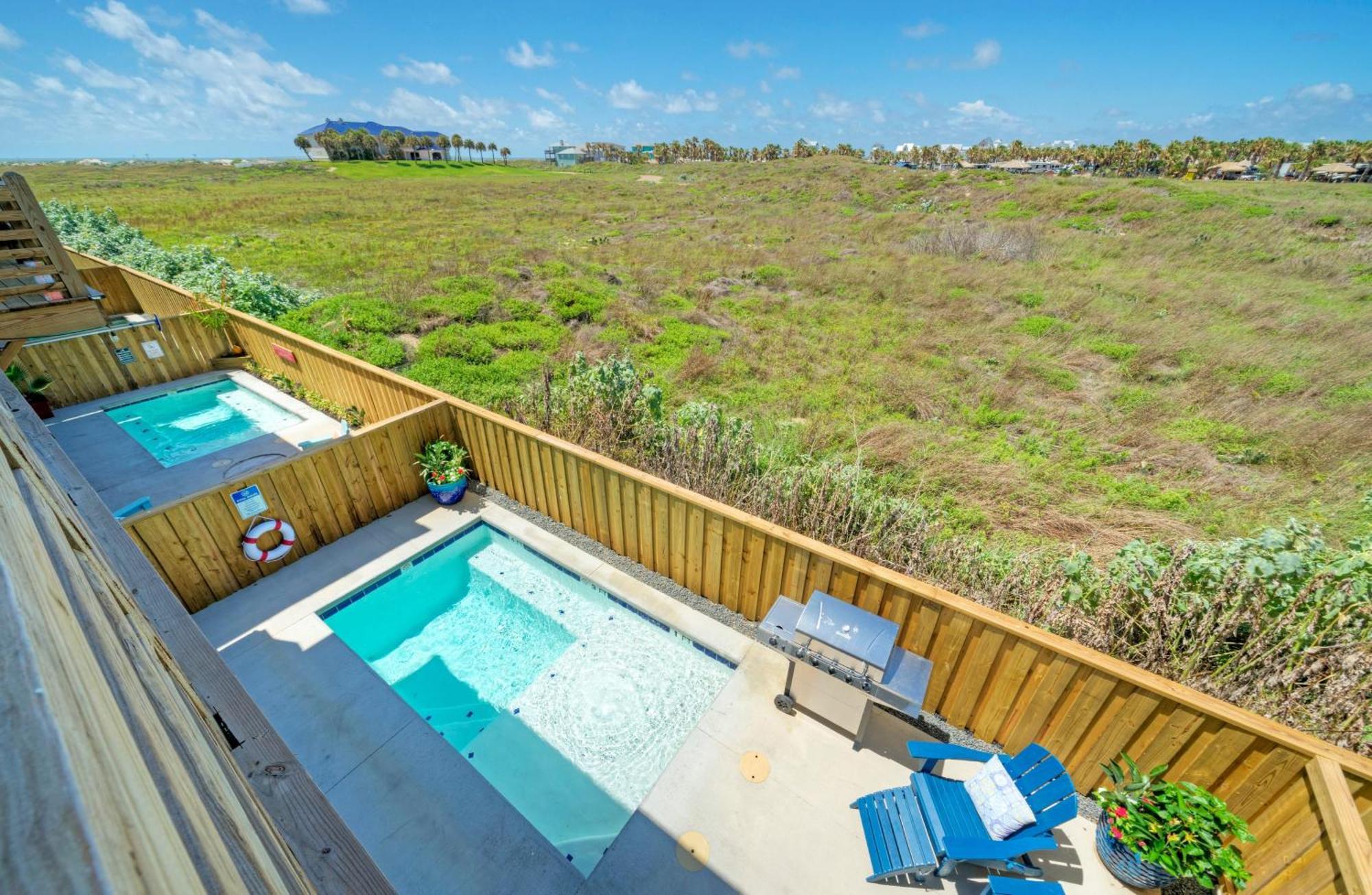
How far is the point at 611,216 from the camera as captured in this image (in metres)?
30.4

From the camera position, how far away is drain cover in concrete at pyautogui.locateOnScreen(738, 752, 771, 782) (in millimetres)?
3943

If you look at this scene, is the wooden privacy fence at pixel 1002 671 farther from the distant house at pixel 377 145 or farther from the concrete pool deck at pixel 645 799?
the distant house at pixel 377 145

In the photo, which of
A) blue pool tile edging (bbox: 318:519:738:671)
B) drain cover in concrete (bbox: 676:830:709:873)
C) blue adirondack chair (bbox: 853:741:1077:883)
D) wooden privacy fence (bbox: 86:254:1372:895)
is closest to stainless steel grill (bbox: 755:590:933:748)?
wooden privacy fence (bbox: 86:254:1372:895)

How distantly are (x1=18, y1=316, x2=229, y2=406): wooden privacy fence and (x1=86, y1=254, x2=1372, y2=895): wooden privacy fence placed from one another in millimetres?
6427

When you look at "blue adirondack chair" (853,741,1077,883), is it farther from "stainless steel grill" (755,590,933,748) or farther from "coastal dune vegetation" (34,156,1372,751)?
"coastal dune vegetation" (34,156,1372,751)

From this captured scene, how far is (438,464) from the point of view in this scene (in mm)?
6426

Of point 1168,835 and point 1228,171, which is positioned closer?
point 1168,835

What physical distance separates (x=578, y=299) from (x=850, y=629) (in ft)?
39.3

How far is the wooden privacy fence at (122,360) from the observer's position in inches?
324

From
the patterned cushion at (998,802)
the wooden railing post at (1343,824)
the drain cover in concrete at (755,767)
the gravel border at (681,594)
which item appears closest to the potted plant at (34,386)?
the gravel border at (681,594)

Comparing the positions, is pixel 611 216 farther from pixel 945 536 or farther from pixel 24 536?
pixel 24 536

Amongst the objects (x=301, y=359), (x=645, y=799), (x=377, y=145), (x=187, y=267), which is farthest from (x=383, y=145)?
(x=645, y=799)

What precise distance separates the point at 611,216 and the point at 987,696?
30.8m

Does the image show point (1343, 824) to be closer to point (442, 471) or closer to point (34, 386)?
point (442, 471)
